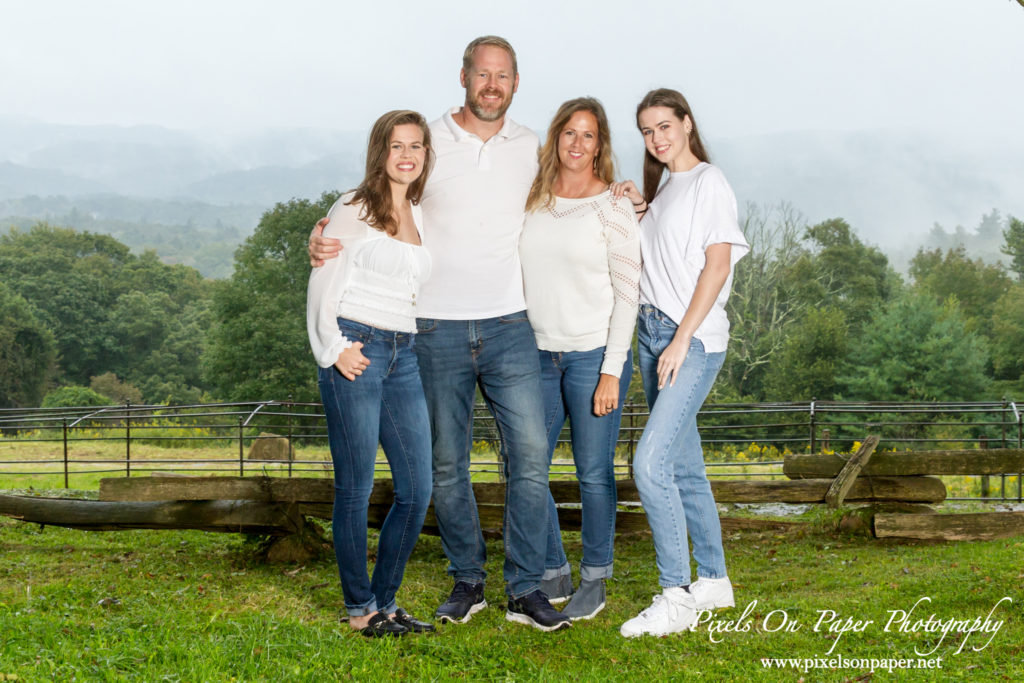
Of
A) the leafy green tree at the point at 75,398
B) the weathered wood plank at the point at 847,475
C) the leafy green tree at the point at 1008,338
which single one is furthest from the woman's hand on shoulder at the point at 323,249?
the leafy green tree at the point at 1008,338

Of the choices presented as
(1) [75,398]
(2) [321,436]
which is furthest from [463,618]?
(1) [75,398]

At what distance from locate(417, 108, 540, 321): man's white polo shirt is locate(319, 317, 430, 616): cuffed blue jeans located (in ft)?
0.89

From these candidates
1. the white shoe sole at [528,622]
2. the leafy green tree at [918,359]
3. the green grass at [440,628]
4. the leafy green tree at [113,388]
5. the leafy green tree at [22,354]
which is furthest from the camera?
the leafy green tree at [113,388]

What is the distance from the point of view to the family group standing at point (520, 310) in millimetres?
3730

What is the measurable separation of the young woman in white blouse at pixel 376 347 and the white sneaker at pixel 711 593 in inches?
48.5

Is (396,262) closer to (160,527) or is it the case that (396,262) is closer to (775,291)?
(160,527)

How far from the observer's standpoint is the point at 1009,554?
233 inches

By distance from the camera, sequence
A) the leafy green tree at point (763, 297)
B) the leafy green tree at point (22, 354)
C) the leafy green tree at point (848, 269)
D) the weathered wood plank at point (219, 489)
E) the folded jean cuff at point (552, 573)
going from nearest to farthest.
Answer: the folded jean cuff at point (552, 573)
the weathered wood plank at point (219, 489)
the leafy green tree at point (763, 297)
the leafy green tree at point (22, 354)
the leafy green tree at point (848, 269)

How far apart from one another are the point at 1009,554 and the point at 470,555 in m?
3.82

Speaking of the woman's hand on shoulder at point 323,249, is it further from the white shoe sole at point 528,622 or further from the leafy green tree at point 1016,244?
the leafy green tree at point 1016,244

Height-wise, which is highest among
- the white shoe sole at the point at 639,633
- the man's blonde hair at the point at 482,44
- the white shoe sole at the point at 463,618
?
the man's blonde hair at the point at 482,44

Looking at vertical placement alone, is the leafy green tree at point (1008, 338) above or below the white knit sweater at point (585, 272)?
below

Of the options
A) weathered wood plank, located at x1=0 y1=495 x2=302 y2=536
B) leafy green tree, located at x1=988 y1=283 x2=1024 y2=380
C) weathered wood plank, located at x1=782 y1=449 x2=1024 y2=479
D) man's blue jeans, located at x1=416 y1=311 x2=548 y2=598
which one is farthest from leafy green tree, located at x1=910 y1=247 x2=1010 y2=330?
man's blue jeans, located at x1=416 y1=311 x2=548 y2=598

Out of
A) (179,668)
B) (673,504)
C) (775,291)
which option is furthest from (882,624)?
(775,291)
